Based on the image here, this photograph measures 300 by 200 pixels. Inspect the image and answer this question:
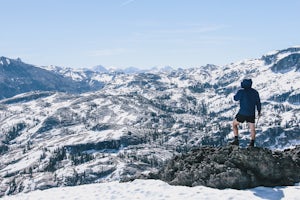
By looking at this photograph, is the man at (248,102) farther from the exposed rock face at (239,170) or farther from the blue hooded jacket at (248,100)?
the exposed rock face at (239,170)

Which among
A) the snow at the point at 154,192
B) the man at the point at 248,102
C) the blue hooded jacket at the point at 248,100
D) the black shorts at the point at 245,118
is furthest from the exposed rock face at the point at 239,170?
the blue hooded jacket at the point at 248,100

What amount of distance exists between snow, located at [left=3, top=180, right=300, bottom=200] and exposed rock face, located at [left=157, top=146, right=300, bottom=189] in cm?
103

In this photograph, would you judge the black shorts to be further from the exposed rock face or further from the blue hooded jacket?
the exposed rock face

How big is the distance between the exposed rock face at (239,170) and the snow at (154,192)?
1.03 m

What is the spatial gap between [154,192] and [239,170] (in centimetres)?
692

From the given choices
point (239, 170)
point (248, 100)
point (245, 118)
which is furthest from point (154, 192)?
point (248, 100)

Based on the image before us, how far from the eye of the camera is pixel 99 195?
3228 centimetres

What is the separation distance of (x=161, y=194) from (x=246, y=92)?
35.9ft

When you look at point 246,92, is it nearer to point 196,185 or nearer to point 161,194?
point 196,185

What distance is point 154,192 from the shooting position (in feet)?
104

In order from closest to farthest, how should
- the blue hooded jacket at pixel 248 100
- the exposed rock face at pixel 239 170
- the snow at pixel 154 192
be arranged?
the snow at pixel 154 192 → the exposed rock face at pixel 239 170 → the blue hooded jacket at pixel 248 100

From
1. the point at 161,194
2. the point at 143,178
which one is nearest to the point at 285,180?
the point at 161,194

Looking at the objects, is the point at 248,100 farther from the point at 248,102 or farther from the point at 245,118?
the point at 245,118

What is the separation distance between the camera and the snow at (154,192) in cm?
2839
